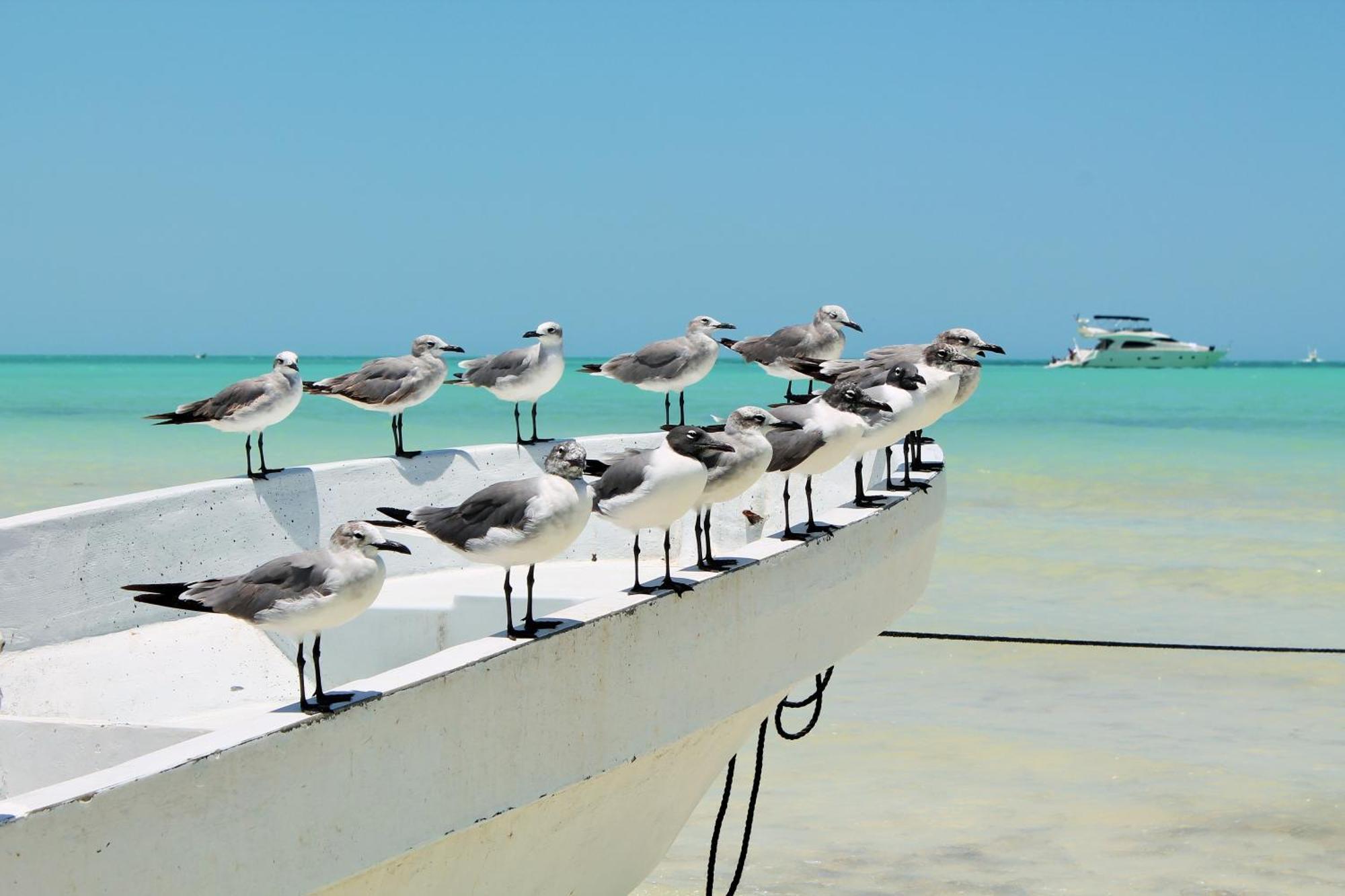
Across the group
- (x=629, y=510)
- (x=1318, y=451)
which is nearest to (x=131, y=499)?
(x=629, y=510)

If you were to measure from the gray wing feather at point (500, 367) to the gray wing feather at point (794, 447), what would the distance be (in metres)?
3.21

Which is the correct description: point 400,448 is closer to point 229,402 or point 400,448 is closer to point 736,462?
point 229,402

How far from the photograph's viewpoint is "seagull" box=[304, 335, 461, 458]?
8664 mm

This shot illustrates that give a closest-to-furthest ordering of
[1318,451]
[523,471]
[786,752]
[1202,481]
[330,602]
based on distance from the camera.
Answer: [330,602], [523,471], [786,752], [1202,481], [1318,451]

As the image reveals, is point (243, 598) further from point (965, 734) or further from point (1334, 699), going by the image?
point (1334, 699)

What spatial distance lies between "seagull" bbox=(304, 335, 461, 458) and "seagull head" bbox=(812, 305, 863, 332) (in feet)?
7.68

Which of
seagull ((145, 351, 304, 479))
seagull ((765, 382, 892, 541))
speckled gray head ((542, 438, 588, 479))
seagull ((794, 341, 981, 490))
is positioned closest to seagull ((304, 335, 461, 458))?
seagull ((145, 351, 304, 479))

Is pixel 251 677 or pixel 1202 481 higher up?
pixel 251 677

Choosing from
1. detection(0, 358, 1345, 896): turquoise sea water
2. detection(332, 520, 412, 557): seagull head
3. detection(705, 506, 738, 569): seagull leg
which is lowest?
detection(0, 358, 1345, 896): turquoise sea water

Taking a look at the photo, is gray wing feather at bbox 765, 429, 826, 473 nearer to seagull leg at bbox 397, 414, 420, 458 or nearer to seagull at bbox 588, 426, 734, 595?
seagull at bbox 588, 426, 734, 595

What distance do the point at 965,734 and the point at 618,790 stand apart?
6087mm

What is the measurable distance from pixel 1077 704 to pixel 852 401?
6.03 m

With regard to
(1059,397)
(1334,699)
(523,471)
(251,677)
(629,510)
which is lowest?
(1059,397)

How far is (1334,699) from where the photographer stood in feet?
36.6
